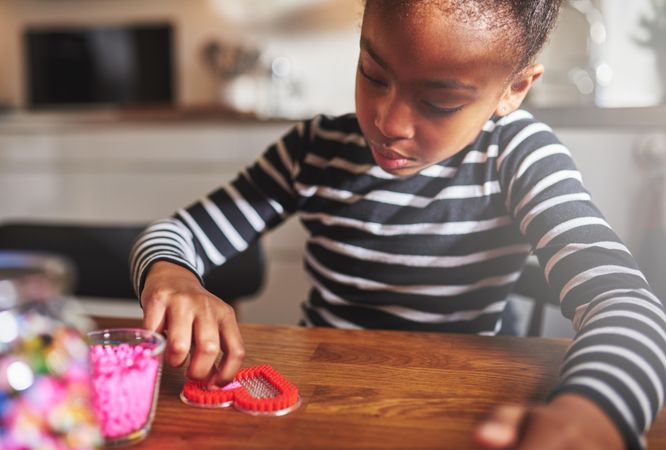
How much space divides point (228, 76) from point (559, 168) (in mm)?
2376

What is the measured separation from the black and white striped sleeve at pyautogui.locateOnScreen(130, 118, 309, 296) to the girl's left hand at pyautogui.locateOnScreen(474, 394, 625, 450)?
48cm

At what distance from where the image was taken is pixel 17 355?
1.07 feet

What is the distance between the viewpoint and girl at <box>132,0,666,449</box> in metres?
0.47

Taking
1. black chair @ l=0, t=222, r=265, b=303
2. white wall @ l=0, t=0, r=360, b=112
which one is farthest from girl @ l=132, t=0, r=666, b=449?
white wall @ l=0, t=0, r=360, b=112

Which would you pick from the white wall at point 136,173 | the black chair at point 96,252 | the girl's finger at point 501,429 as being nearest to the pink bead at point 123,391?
the girl's finger at point 501,429

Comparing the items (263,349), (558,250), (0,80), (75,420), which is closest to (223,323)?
(263,349)

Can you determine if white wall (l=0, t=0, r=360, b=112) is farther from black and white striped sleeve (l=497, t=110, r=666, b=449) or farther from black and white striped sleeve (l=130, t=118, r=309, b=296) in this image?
black and white striped sleeve (l=497, t=110, r=666, b=449)

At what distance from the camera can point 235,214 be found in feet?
2.96

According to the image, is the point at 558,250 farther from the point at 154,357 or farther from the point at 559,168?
the point at 154,357

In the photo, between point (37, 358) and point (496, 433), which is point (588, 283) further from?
point (37, 358)

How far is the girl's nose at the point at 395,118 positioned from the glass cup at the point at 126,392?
0.96 feet

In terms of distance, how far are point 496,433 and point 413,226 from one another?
508 mm

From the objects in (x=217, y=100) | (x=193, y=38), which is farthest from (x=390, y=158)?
(x=193, y=38)

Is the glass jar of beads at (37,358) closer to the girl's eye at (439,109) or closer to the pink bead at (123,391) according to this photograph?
the pink bead at (123,391)
